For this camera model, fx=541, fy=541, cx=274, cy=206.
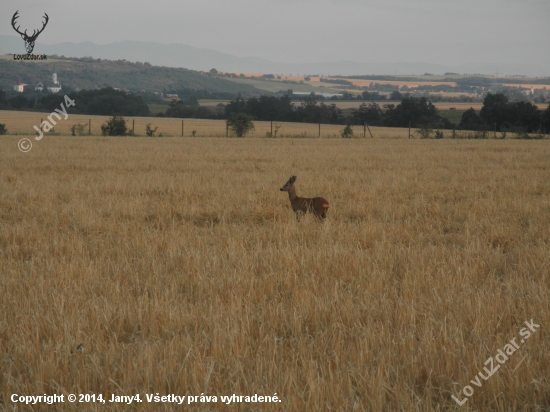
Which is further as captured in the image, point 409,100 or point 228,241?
point 409,100

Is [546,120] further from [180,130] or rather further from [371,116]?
[180,130]

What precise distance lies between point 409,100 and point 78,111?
56040 mm

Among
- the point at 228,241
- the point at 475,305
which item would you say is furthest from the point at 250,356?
the point at 228,241

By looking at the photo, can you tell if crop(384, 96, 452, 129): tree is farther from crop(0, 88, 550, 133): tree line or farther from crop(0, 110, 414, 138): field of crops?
crop(0, 110, 414, 138): field of crops

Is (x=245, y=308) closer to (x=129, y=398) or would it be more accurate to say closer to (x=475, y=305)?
(x=129, y=398)

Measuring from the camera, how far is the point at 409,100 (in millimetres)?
84125

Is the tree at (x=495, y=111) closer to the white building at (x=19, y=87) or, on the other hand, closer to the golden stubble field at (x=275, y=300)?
the golden stubble field at (x=275, y=300)

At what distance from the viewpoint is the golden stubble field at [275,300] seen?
11.6 feet

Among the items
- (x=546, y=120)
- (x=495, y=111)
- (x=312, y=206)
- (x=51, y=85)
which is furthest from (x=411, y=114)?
(x=51, y=85)

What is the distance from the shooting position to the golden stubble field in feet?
11.6

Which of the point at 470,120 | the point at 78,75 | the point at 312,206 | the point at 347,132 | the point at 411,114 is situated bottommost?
the point at 312,206

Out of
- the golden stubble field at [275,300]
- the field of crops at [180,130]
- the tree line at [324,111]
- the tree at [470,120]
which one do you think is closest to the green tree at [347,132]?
the field of crops at [180,130]

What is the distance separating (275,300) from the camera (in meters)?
5.26

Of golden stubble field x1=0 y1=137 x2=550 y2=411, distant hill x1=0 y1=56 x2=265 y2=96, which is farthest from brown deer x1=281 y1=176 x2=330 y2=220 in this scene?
distant hill x1=0 y1=56 x2=265 y2=96
